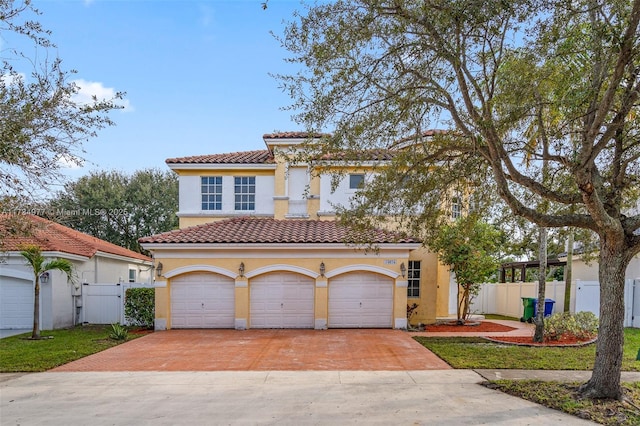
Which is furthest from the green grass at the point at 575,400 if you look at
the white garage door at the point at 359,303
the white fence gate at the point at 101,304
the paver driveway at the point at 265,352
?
the white fence gate at the point at 101,304

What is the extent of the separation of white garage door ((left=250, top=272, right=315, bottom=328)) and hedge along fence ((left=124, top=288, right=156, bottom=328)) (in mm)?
4139

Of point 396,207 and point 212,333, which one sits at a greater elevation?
point 396,207

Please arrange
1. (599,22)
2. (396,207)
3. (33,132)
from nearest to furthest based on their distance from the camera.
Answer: (599,22), (33,132), (396,207)

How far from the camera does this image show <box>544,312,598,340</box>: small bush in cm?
1362

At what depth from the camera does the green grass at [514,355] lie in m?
10.1

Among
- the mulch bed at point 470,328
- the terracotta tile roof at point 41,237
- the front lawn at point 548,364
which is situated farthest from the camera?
the mulch bed at point 470,328

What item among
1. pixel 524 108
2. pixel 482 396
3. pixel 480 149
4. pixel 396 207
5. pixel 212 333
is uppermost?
pixel 524 108

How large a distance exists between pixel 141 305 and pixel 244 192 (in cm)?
665

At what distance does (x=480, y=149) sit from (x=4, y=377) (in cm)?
1121

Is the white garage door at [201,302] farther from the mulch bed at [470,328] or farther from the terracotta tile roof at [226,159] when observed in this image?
the mulch bed at [470,328]

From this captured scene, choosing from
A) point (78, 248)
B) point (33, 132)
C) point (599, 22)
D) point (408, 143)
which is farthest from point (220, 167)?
point (599, 22)

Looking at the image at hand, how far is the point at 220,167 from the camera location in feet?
64.8

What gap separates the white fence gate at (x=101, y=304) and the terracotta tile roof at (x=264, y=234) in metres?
3.74

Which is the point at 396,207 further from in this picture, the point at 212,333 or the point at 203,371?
the point at 212,333
